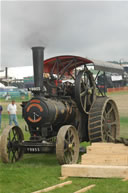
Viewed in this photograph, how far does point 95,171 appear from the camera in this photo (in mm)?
5777

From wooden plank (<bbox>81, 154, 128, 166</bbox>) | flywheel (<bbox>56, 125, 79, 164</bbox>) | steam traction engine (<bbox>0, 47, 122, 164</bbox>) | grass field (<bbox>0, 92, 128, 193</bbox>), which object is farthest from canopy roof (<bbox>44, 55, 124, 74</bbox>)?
grass field (<bbox>0, 92, 128, 193</bbox>)

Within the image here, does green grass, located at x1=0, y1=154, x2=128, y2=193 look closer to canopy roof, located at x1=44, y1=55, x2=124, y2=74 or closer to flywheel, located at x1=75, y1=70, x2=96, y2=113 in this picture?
flywheel, located at x1=75, y1=70, x2=96, y2=113

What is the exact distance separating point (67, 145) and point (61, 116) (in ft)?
2.84

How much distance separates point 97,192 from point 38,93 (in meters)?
2.88

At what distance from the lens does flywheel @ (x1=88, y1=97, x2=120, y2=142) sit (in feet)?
26.4

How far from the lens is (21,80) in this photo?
46375mm

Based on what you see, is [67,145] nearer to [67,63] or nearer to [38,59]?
[38,59]

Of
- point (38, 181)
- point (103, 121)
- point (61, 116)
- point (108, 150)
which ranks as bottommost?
point (38, 181)

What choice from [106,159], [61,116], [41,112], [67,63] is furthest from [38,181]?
[67,63]

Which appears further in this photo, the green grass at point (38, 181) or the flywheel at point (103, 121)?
the flywheel at point (103, 121)

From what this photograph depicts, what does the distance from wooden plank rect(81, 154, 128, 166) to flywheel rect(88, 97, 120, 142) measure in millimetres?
1351

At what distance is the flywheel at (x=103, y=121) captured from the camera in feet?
26.4

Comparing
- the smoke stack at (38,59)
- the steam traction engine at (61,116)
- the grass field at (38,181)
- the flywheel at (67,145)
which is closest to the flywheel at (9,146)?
the steam traction engine at (61,116)

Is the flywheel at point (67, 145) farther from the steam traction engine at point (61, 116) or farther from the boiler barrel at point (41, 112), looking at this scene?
the boiler barrel at point (41, 112)
